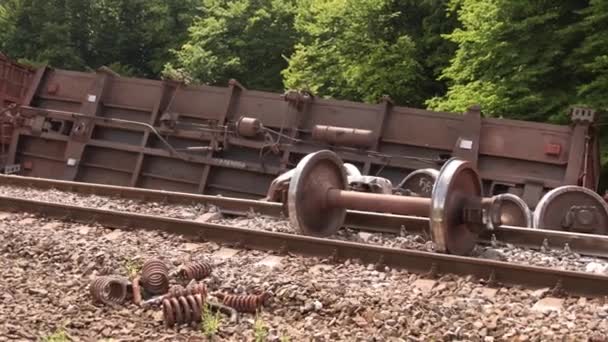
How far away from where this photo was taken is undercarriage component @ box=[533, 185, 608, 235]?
24.3 feet

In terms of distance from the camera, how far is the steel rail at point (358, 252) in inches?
177

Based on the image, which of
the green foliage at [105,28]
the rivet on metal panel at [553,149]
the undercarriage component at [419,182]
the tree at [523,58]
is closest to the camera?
the undercarriage component at [419,182]

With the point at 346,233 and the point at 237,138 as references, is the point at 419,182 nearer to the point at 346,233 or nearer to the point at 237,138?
the point at 346,233

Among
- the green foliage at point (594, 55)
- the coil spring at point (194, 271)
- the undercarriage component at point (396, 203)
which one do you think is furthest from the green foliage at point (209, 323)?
the green foliage at point (594, 55)

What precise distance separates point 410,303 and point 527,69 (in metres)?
12.0

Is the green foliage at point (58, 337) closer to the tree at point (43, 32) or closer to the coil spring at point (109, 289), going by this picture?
the coil spring at point (109, 289)

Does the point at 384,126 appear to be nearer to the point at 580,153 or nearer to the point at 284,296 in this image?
the point at 580,153

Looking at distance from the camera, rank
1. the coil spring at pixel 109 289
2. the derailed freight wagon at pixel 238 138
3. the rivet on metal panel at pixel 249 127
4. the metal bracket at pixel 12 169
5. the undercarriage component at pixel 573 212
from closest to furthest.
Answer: the coil spring at pixel 109 289, the undercarriage component at pixel 573 212, the derailed freight wagon at pixel 238 138, the rivet on metal panel at pixel 249 127, the metal bracket at pixel 12 169

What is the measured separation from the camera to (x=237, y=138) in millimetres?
11500

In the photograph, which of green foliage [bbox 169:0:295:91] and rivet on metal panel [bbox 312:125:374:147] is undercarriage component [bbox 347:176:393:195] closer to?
rivet on metal panel [bbox 312:125:374:147]

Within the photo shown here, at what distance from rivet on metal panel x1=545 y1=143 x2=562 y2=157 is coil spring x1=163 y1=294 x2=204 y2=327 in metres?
7.37

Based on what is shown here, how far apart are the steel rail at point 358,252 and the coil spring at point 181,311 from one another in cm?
182

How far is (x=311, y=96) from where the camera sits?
11.4 m

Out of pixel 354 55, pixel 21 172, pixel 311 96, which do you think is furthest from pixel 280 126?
pixel 354 55
